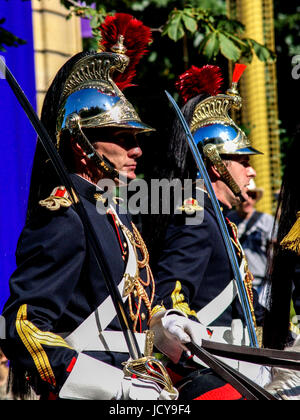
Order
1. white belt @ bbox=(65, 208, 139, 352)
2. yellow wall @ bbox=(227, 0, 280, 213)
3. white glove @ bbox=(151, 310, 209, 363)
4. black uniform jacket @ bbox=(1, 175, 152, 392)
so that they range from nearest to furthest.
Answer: black uniform jacket @ bbox=(1, 175, 152, 392) → white belt @ bbox=(65, 208, 139, 352) → white glove @ bbox=(151, 310, 209, 363) → yellow wall @ bbox=(227, 0, 280, 213)

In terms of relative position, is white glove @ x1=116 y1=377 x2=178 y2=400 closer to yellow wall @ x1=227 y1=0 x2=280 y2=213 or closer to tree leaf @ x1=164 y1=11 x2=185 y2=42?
tree leaf @ x1=164 y1=11 x2=185 y2=42

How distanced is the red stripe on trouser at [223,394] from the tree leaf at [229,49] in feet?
10.0

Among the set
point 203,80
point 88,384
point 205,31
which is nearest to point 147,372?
point 88,384

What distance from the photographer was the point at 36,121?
273cm

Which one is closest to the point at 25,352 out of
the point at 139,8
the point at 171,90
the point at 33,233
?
the point at 33,233

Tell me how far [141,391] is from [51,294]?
0.47 meters

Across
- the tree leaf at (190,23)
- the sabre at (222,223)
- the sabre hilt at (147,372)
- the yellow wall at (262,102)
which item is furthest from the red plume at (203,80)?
the yellow wall at (262,102)

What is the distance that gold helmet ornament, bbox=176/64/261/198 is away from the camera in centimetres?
443

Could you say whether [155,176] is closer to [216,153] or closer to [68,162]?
[216,153]

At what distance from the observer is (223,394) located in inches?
118

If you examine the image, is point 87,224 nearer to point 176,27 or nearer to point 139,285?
point 139,285

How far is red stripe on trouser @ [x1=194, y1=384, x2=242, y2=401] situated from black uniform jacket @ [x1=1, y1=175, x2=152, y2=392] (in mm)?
355

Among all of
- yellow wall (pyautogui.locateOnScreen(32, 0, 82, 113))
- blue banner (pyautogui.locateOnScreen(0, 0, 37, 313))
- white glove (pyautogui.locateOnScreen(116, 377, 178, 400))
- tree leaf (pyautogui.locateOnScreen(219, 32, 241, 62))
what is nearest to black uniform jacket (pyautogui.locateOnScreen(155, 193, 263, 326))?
blue banner (pyautogui.locateOnScreen(0, 0, 37, 313))
